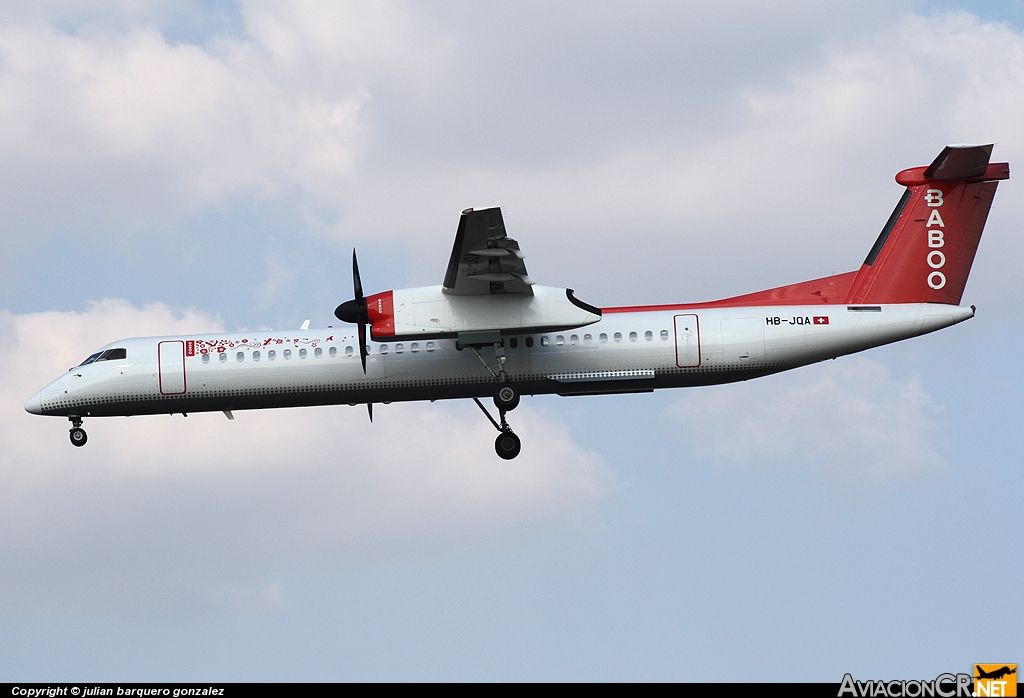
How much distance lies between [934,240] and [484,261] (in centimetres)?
1142

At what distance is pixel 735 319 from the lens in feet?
98.5

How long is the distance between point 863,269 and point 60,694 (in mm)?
20285

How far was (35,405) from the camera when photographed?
31156 millimetres

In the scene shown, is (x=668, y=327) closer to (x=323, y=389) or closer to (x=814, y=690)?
(x=323, y=389)

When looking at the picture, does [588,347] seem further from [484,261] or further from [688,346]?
[484,261]

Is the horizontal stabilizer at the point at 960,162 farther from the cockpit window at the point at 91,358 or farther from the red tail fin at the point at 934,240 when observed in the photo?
the cockpit window at the point at 91,358

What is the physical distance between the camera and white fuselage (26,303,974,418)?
29844 mm

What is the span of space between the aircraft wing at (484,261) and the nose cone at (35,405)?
10.7 metres

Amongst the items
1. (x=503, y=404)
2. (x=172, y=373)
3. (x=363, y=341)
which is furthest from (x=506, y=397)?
(x=172, y=373)

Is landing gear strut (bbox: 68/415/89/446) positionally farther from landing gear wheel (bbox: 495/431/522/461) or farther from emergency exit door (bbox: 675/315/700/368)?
emergency exit door (bbox: 675/315/700/368)

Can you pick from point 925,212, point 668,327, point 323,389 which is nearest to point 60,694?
point 323,389

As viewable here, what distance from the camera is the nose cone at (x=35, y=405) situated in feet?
102

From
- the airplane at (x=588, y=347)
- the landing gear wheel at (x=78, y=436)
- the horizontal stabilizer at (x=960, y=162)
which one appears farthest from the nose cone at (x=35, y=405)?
the horizontal stabilizer at (x=960, y=162)

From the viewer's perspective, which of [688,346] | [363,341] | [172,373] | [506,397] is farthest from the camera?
[172,373]
